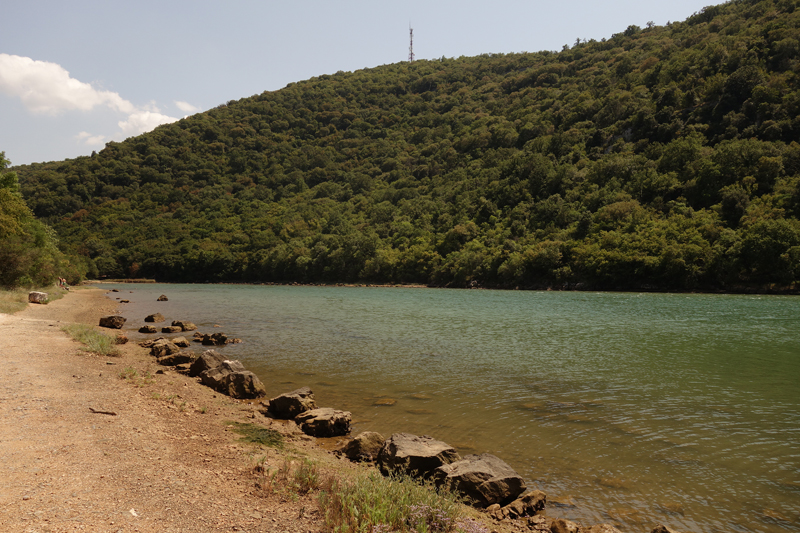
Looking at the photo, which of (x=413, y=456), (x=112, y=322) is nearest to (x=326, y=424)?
(x=413, y=456)

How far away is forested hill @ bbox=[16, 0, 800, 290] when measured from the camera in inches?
2985

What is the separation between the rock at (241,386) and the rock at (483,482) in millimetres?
8297

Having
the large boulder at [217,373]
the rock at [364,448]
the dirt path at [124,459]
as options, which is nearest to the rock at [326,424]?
the dirt path at [124,459]

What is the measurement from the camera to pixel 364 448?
30.1 ft

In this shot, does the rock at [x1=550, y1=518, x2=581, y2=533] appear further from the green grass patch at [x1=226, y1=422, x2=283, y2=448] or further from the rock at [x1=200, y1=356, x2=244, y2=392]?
the rock at [x1=200, y1=356, x2=244, y2=392]

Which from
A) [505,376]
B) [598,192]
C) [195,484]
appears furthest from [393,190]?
[195,484]

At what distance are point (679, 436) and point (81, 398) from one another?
14.7 m

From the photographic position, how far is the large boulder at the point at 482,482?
24.0 feet

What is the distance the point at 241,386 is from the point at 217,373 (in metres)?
1.62

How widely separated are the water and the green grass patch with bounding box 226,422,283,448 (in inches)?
82.3

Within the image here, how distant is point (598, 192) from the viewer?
9869cm

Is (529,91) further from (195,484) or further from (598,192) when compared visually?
(195,484)

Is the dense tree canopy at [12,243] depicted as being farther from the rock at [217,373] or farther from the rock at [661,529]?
the rock at [661,529]

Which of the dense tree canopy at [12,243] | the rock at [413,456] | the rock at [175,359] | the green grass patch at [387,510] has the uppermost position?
the dense tree canopy at [12,243]
